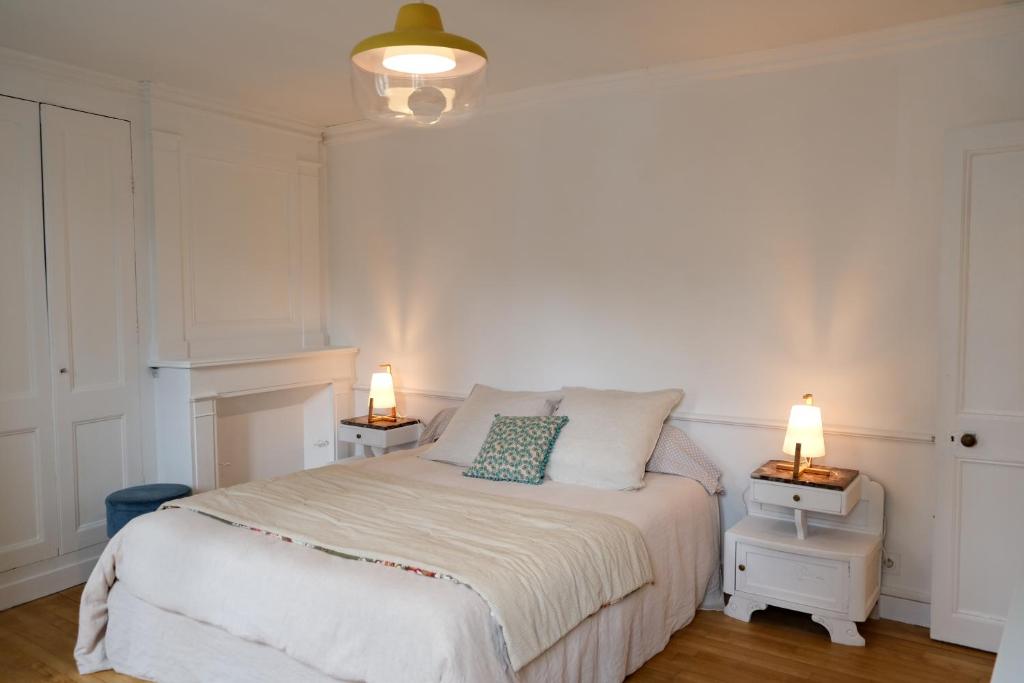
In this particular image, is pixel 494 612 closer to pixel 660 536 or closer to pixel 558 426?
pixel 660 536

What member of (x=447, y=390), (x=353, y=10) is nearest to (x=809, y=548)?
(x=447, y=390)

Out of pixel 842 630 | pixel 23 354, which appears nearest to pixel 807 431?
pixel 842 630

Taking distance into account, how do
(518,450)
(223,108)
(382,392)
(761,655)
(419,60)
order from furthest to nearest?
(382,392) < (223,108) < (518,450) < (761,655) < (419,60)

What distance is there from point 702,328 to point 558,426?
2.90ft

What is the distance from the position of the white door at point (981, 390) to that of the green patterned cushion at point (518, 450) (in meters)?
1.69

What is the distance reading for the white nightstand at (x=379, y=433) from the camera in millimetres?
4504

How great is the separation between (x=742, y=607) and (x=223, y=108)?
393cm

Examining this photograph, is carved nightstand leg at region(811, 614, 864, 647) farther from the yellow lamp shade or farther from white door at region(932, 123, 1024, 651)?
the yellow lamp shade

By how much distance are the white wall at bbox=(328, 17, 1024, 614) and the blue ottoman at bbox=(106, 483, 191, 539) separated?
1614 mm

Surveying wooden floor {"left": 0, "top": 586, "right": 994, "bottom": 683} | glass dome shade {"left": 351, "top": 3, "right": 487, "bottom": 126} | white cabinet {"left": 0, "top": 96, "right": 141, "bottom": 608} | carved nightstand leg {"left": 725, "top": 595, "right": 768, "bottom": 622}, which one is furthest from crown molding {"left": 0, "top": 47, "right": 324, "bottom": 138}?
carved nightstand leg {"left": 725, "top": 595, "right": 768, "bottom": 622}

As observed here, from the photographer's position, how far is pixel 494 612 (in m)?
2.19

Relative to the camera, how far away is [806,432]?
3242 millimetres

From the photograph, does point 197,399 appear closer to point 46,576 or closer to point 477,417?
point 46,576

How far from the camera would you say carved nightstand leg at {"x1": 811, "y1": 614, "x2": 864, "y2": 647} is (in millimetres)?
3113
